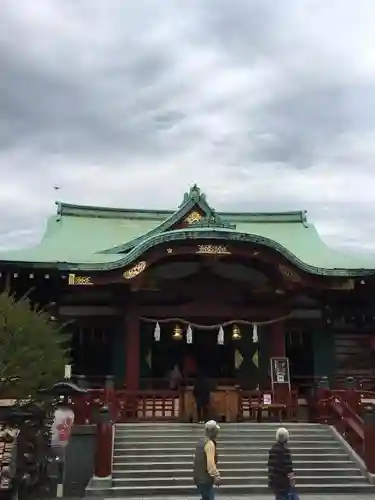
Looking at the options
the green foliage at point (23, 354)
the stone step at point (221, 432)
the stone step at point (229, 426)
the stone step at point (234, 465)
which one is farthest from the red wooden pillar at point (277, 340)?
the green foliage at point (23, 354)

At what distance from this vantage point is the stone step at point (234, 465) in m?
13.7

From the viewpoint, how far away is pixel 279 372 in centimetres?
1817

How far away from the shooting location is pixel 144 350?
794 inches

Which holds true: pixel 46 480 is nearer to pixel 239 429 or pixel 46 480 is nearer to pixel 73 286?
pixel 239 429

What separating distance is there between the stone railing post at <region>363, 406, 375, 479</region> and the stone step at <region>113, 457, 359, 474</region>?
0.41m

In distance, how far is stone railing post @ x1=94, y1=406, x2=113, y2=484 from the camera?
1317 centimetres

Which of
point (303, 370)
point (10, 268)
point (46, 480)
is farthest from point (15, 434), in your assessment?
point (303, 370)

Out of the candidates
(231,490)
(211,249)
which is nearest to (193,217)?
(211,249)

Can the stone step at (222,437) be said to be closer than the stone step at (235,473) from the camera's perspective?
No

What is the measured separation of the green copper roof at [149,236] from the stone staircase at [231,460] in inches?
194

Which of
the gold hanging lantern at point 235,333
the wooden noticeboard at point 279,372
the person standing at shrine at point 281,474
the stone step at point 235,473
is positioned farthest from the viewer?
the gold hanging lantern at point 235,333

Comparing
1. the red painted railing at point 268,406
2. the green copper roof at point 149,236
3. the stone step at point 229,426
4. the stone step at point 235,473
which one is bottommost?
the stone step at point 235,473

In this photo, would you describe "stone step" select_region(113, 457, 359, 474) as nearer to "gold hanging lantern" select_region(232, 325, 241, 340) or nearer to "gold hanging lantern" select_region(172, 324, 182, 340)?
"gold hanging lantern" select_region(172, 324, 182, 340)

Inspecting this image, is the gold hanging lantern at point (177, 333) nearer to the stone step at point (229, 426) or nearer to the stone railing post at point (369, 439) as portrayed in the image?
the stone step at point (229, 426)
